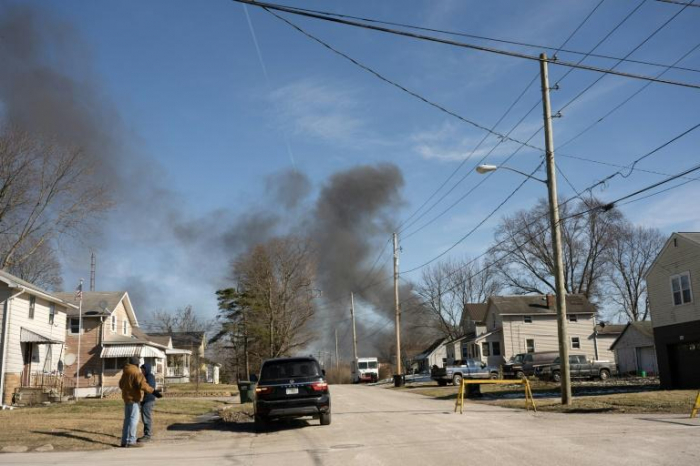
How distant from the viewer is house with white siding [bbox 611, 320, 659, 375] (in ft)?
142

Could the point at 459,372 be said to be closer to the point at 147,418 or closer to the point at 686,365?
the point at 686,365

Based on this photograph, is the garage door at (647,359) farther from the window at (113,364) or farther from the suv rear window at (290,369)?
the suv rear window at (290,369)

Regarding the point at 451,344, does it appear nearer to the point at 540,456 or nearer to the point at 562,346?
the point at 562,346

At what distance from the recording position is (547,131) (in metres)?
19.8

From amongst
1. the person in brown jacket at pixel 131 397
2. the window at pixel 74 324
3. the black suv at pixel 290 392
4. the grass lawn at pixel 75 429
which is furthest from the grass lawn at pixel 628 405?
the window at pixel 74 324

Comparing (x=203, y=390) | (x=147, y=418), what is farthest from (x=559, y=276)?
(x=203, y=390)

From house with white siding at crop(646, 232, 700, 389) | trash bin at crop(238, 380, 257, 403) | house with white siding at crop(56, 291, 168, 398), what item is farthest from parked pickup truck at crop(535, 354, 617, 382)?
house with white siding at crop(56, 291, 168, 398)

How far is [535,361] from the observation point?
41.4 meters

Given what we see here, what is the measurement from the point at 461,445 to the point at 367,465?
2.21m

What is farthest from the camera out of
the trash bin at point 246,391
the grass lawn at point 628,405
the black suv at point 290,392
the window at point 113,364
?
the window at point 113,364

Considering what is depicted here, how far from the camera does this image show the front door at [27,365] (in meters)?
28.2

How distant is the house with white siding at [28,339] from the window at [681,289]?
27653 millimetres

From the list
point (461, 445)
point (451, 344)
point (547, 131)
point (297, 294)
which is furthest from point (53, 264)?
point (461, 445)

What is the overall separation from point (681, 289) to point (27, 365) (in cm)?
2931
